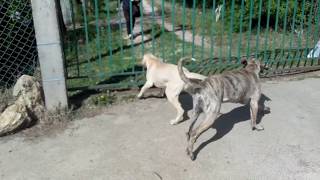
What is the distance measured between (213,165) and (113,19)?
850 centimetres

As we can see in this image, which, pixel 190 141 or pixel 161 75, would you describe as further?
pixel 161 75

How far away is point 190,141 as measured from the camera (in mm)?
4676

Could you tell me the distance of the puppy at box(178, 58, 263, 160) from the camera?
4621 mm

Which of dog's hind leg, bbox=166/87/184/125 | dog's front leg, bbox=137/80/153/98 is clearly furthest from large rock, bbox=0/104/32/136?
dog's hind leg, bbox=166/87/184/125

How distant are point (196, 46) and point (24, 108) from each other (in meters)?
4.28

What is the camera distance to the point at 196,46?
888cm

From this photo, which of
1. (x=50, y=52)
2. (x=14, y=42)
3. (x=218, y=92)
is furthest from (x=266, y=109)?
(x=14, y=42)

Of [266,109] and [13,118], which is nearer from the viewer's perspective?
[13,118]

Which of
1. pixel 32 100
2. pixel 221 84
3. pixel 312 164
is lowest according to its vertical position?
pixel 312 164

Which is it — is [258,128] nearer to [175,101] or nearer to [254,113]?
[254,113]

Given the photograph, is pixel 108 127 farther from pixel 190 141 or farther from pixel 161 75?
pixel 190 141

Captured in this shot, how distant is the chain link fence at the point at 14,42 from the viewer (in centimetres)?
686

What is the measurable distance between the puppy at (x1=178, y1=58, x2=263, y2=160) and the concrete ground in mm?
262

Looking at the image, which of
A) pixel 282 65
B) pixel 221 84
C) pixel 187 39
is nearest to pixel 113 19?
pixel 187 39
